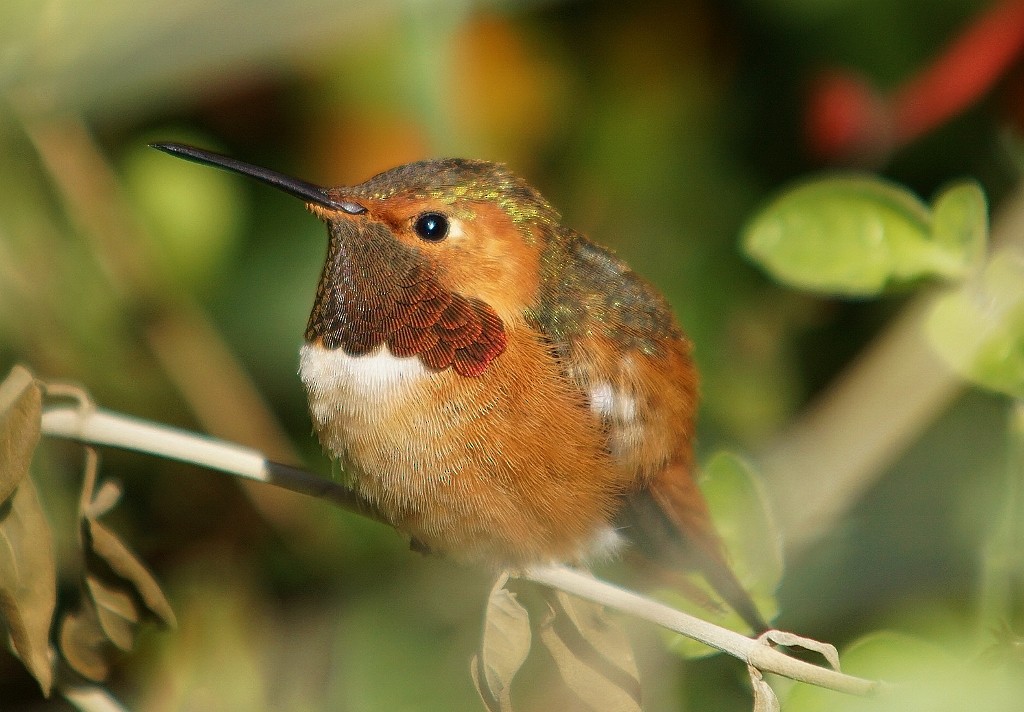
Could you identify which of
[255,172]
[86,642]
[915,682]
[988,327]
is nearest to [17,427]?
[86,642]

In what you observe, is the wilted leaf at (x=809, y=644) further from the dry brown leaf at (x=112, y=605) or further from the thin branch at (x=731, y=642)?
the dry brown leaf at (x=112, y=605)

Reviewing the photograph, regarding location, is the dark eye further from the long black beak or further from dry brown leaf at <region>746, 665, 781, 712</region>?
dry brown leaf at <region>746, 665, 781, 712</region>

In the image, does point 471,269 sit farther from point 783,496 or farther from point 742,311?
point 742,311

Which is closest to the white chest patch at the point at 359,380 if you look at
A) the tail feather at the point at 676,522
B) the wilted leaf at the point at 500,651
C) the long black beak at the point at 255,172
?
the long black beak at the point at 255,172

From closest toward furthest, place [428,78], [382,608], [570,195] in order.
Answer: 1. [382,608]
2. [428,78]
3. [570,195]

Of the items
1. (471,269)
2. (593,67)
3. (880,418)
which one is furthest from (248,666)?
(593,67)
